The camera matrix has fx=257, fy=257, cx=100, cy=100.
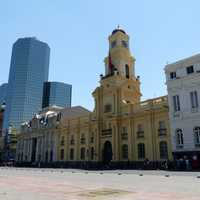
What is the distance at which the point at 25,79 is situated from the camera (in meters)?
163

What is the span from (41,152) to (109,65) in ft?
103

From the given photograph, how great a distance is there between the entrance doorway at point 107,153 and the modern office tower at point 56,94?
111198 mm

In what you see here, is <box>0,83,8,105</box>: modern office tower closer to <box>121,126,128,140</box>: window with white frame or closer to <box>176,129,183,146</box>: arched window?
<box>121,126,128,140</box>: window with white frame

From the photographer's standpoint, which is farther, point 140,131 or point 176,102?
point 140,131

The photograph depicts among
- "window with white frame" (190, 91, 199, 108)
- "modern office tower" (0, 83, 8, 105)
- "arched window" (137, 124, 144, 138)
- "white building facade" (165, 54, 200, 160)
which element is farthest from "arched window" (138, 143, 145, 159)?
"modern office tower" (0, 83, 8, 105)

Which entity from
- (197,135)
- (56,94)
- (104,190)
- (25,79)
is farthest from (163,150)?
(25,79)

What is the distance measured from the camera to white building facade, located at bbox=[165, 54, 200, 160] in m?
34.2

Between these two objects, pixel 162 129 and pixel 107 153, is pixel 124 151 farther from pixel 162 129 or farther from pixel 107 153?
pixel 162 129

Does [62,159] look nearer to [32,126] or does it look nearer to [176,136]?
[32,126]

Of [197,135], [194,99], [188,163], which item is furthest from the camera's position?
[194,99]

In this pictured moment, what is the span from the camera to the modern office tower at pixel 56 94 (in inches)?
6348

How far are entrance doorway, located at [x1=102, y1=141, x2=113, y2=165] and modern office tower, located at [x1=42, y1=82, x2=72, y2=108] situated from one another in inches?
4378

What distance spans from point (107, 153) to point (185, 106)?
67.6ft

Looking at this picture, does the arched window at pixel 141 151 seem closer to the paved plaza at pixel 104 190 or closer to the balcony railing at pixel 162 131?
the balcony railing at pixel 162 131
